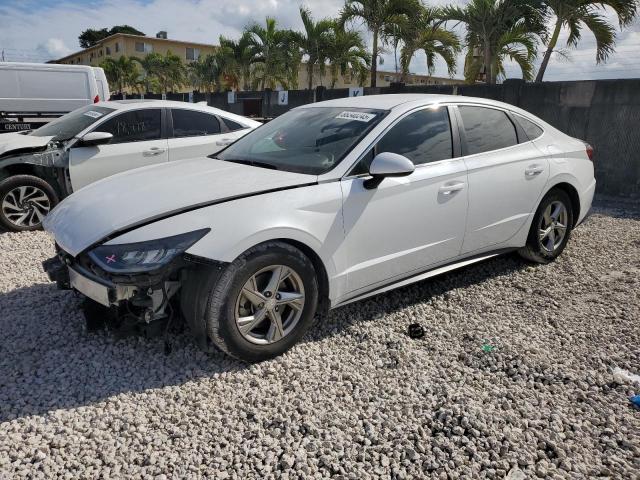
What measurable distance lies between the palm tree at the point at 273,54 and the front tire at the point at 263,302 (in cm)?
2114

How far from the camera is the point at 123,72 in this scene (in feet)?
156

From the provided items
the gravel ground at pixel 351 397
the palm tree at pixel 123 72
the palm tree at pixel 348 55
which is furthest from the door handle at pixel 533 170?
the palm tree at pixel 123 72

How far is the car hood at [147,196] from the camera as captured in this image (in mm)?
2832

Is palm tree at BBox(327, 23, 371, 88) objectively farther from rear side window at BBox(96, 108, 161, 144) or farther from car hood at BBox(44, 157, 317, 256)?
car hood at BBox(44, 157, 317, 256)

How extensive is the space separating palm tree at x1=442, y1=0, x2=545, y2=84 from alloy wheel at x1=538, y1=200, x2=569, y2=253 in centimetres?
988

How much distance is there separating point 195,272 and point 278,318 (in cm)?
59

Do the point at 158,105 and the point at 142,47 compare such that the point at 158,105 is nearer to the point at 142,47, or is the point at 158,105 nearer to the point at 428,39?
the point at 428,39

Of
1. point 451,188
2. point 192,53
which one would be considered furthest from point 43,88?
point 192,53

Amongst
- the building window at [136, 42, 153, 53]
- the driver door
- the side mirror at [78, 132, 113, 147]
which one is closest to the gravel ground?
the driver door

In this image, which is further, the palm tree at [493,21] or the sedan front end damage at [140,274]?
the palm tree at [493,21]

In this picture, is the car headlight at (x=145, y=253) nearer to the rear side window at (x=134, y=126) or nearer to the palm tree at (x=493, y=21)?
the rear side window at (x=134, y=126)

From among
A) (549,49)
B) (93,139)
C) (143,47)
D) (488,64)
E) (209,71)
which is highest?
(143,47)

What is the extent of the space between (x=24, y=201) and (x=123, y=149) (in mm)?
1278

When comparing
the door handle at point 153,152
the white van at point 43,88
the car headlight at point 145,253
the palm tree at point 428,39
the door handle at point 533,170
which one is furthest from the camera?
the palm tree at point 428,39
